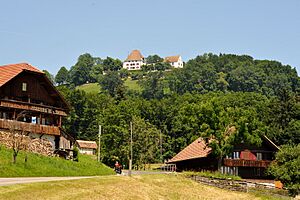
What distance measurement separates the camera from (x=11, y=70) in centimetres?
6022

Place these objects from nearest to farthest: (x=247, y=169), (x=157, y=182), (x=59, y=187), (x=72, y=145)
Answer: (x=59, y=187) → (x=157, y=182) → (x=72, y=145) → (x=247, y=169)

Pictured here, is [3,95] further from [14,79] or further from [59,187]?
[59,187]

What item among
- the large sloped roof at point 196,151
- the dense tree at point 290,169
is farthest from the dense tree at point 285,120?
the dense tree at point 290,169

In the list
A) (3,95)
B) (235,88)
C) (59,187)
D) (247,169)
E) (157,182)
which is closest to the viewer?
(59,187)

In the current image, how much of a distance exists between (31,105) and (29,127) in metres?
2.83

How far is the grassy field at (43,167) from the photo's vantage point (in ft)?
Answer: 146

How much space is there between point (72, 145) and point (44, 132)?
5.58m

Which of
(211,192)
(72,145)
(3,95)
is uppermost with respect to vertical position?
(3,95)

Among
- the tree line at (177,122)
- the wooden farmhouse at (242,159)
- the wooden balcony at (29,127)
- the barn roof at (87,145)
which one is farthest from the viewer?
the barn roof at (87,145)

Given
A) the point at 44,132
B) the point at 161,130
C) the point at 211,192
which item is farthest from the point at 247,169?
the point at 161,130

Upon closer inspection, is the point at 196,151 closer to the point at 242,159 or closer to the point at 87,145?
the point at 242,159

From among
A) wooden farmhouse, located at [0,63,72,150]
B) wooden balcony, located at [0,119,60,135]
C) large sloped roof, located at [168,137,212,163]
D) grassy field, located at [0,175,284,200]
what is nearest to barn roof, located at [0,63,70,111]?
wooden farmhouse, located at [0,63,72,150]

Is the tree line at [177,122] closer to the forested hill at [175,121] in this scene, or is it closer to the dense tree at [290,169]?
the forested hill at [175,121]

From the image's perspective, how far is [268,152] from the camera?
238ft
